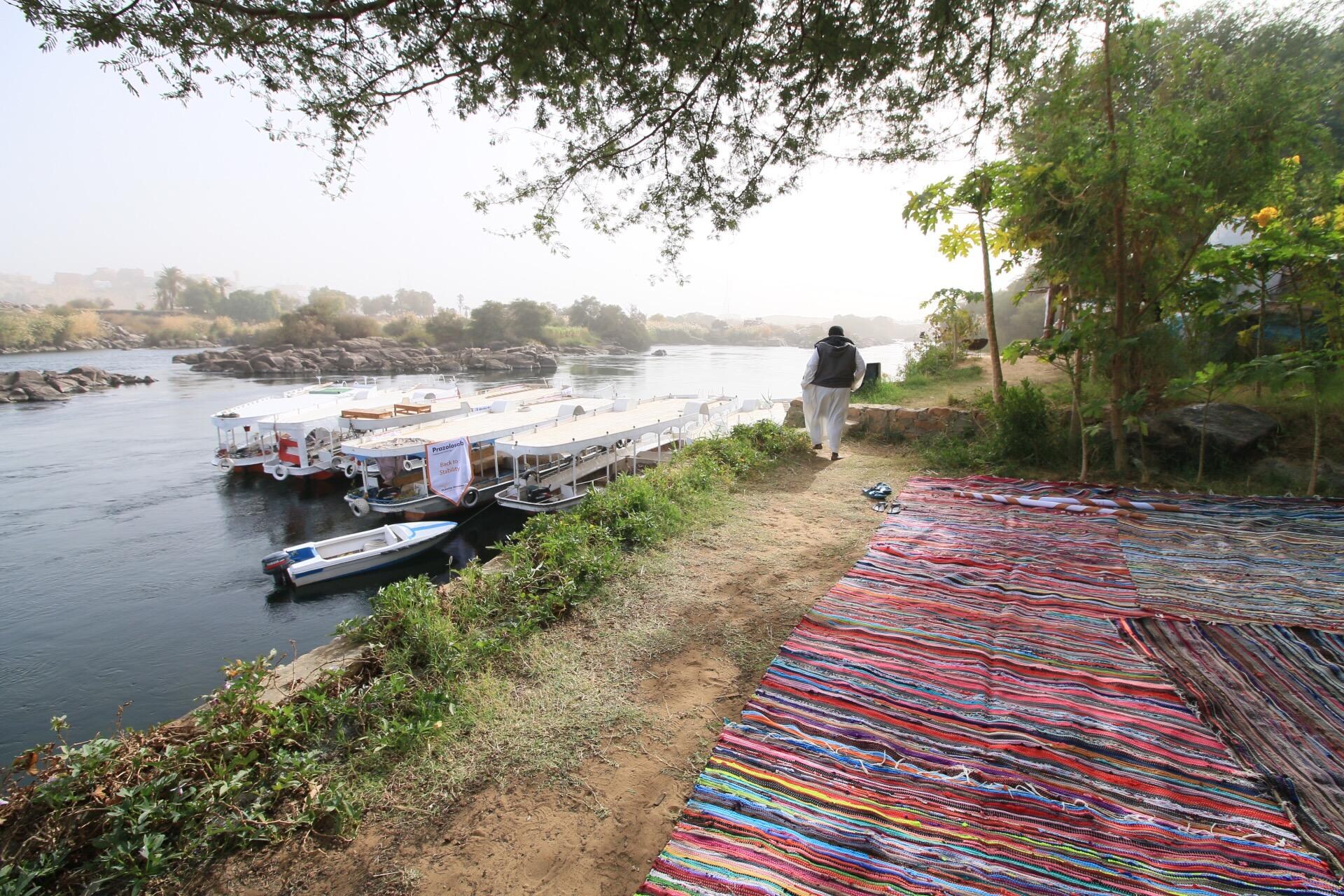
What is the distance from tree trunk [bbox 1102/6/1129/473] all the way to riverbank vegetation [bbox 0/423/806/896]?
4.57 meters

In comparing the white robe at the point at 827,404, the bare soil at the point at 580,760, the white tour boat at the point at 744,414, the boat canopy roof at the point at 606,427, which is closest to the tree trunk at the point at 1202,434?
the white robe at the point at 827,404

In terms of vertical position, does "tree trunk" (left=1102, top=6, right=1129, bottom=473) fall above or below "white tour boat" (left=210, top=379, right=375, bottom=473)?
above

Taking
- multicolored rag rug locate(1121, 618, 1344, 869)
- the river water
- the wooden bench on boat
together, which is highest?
the wooden bench on boat

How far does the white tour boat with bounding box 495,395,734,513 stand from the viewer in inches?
414

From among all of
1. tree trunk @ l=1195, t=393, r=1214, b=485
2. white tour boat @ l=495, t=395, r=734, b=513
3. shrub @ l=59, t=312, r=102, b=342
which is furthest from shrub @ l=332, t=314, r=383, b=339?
tree trunk @ l=1195, t=393, r=1214, b=485

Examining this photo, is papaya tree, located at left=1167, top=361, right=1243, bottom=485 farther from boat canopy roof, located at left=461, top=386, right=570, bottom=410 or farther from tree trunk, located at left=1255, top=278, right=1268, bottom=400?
boat canopy roof, located at left=461, top=386, right=570, bottom=410

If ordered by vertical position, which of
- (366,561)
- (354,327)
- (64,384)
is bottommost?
(366,561)

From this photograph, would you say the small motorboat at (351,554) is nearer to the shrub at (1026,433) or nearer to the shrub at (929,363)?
the shrub at (1026,433)

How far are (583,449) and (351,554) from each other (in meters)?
4.23

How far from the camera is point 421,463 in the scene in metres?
13.3

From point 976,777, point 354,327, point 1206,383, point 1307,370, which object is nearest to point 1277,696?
point 976,777

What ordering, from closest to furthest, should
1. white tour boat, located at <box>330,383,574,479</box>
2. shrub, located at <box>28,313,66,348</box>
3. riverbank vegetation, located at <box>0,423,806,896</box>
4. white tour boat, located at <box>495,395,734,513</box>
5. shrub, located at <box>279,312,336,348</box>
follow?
riverbank vegetation, located at <box>0,423,806,896</box> → white tour boat, located at <box>495,395,734,513</box> → white tour boat, located at <box>330,383,574,479</box> → shrub, located at <box>28,313,66,348</box> → shrub, located at <box>279,312,336,348</box>

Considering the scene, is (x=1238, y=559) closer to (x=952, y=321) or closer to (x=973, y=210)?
(x=973, y=210)

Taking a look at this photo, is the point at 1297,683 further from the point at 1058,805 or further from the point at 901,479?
the point at 901,479
